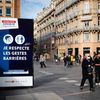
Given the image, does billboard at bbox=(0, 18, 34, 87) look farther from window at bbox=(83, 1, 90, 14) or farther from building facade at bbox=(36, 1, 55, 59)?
building facade at bbox=(36, 1, 55, 59)

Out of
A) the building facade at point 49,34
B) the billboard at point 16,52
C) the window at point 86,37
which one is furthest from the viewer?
the building facade at point 49,34

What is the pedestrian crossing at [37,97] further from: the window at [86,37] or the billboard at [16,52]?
Result: the window at [86,37]

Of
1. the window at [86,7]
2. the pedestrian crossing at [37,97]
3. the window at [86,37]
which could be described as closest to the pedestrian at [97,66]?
the pedestrian crossing at [37,97]

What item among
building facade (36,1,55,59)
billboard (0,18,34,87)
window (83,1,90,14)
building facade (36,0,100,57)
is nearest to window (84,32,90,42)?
building facade (36,0,100,57)

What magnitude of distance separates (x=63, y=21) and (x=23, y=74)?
255 ft

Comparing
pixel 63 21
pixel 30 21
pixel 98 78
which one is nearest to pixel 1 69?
pixel 30 21


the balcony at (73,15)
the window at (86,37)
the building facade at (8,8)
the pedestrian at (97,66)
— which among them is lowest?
the pedestrian at (97,66)

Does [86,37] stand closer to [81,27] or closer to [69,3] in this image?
[81,27]

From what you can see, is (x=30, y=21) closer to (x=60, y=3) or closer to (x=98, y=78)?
(x=98, y=78)

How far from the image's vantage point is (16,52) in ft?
59.0

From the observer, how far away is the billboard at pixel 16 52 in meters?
17.8

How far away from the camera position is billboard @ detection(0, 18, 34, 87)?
701 inches

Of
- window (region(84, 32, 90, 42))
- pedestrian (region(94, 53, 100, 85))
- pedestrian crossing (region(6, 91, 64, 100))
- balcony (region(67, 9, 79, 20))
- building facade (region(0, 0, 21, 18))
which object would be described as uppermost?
building facade (region(0, 0, 21, 18))

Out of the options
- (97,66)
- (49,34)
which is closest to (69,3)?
(49,34)
